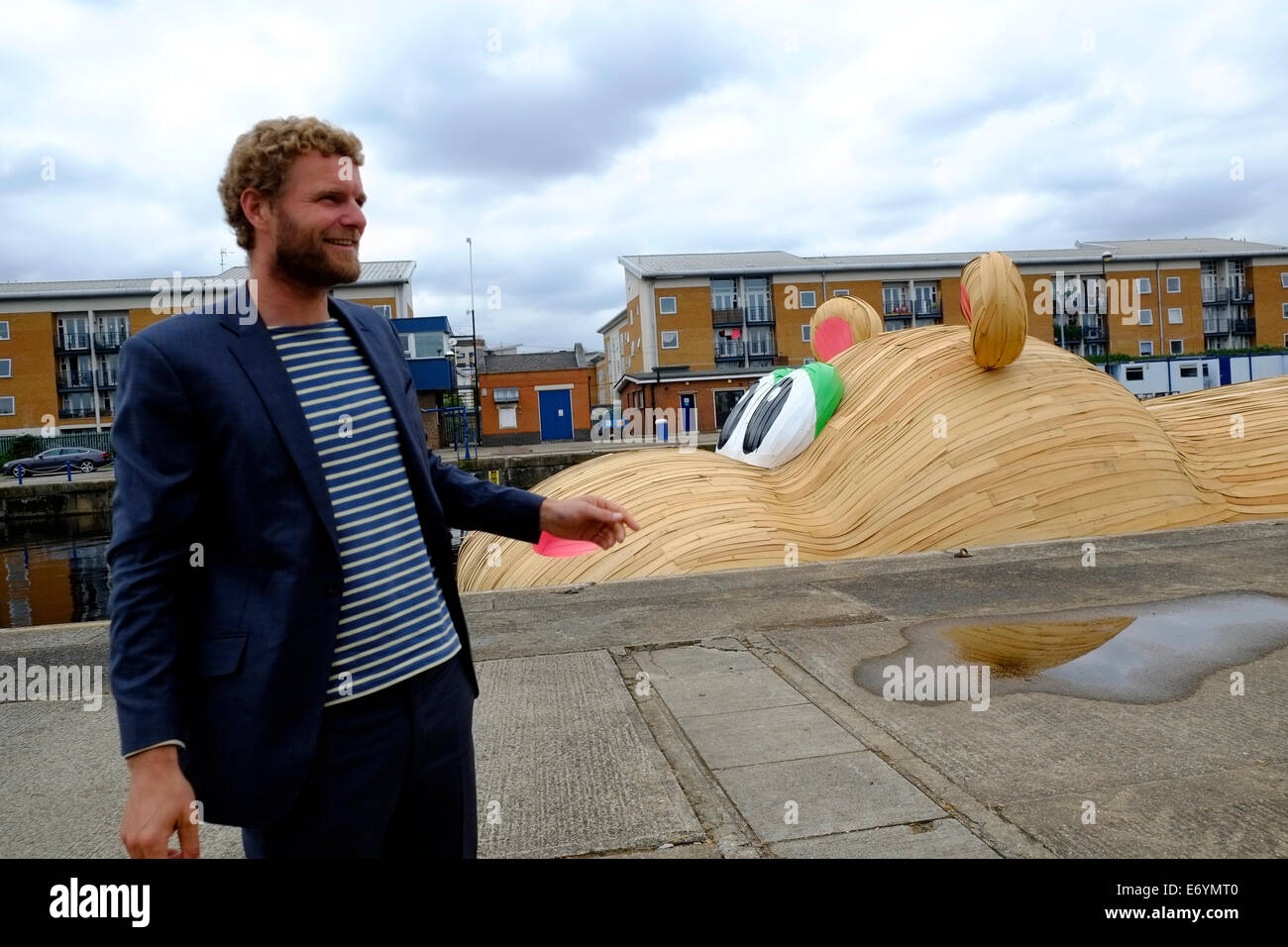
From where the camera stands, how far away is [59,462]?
31.2 m

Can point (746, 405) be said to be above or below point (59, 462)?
above

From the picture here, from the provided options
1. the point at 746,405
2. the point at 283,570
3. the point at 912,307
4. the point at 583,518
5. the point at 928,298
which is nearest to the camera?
the point at 283,570

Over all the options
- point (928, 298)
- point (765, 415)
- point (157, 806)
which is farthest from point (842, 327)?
point (928, 298)

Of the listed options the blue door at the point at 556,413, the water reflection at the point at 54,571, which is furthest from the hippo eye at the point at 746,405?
the blue door at the point at 556,413

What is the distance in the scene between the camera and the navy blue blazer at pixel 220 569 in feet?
4.60

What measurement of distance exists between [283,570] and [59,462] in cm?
3535

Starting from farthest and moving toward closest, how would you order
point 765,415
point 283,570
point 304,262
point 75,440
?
1. point 75,440
2. point 765,415
3. point 304,262
4. point 283,570

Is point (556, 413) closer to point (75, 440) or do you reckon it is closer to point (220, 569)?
point (75, 440)

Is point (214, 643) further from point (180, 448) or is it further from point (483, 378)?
point (483, 378)

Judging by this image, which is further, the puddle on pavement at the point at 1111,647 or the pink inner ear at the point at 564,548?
the pink inner ear at the point at 564,548

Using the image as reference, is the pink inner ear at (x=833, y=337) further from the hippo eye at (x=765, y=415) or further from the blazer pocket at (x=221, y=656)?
the blazer pocket at (x=221, y=656)

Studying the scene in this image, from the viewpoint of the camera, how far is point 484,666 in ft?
14.7

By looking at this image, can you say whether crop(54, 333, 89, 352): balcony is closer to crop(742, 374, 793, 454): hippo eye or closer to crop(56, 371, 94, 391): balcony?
crop(56, 371, 94, 391): balcony

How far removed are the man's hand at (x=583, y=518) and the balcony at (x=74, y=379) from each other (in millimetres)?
48063
